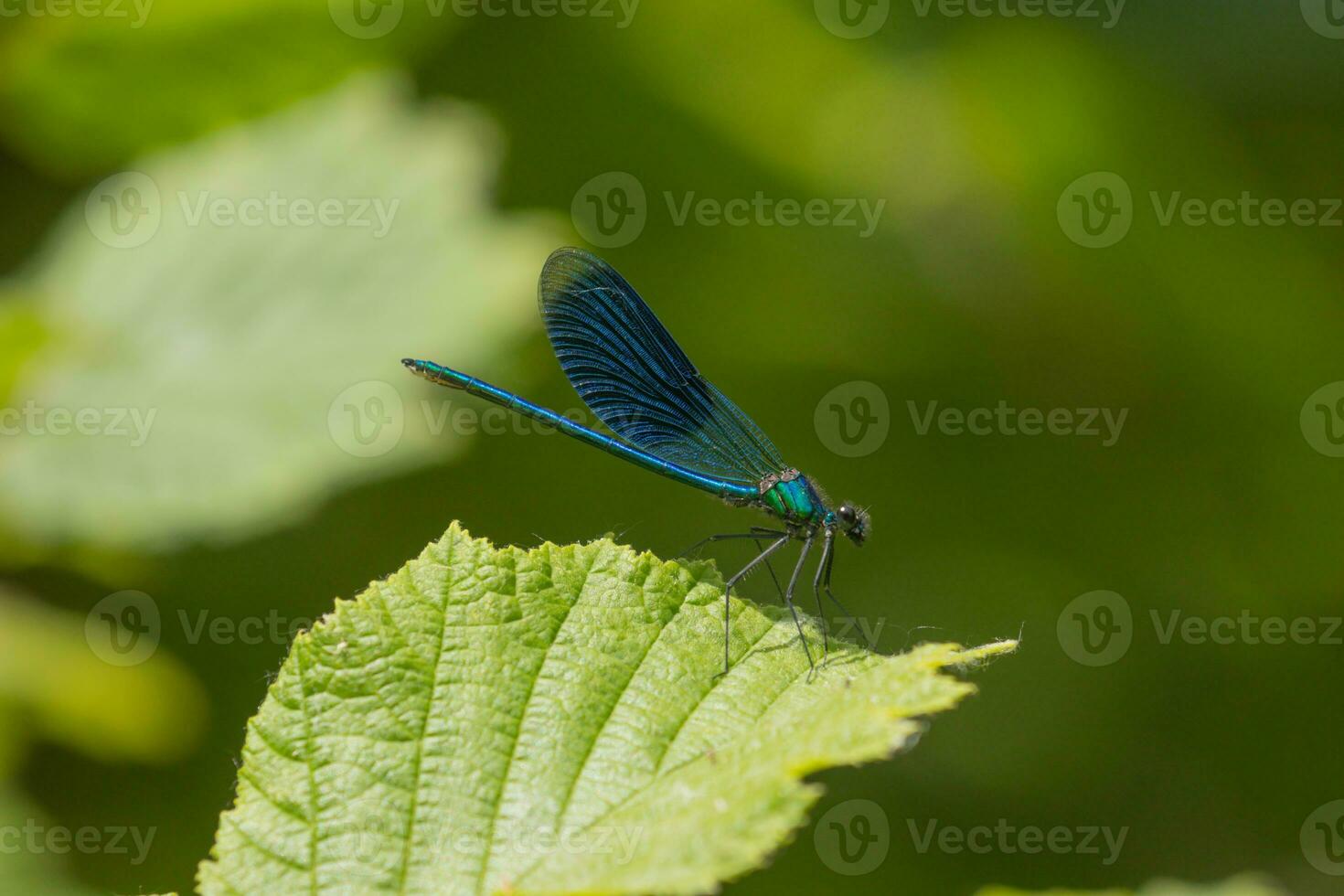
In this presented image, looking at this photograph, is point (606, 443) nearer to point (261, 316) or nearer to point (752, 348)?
point (261, 316)

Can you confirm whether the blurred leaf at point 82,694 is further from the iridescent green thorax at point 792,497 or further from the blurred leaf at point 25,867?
the iridescent green thorax at point 792,497

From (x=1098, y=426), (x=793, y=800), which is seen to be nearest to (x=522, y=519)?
(x=1098, y=426)

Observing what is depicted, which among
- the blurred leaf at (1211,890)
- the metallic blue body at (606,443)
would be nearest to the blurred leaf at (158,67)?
the metallic blue body at (606,443)

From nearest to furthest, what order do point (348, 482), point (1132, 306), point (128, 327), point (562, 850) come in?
point (562, 850), point (348, 482), point (128, 327), point (1132, 306)

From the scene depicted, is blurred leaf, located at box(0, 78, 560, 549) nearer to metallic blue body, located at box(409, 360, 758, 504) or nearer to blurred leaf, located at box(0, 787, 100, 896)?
metallic blue body, located at box(409, 360, 758, 504)

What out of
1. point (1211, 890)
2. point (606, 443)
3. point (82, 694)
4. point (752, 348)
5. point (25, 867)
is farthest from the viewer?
point (752, 348)

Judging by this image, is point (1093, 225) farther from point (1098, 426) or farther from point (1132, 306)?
point (1098, 426)

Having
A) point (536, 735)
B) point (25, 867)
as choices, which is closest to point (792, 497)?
point (536, 735)
